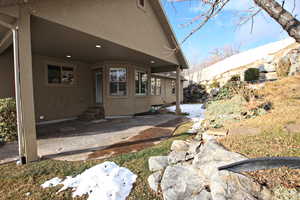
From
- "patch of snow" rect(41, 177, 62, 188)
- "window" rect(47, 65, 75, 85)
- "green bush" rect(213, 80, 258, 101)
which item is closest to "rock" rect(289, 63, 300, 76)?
"green bush" rect(213, 80, 258, 101)

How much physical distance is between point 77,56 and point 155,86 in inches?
293

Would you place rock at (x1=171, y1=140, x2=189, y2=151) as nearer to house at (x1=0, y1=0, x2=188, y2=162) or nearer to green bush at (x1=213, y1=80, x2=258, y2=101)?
house at (x1=0, y1=0, x2=188, y2=162)

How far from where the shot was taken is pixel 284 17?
7.79 ft

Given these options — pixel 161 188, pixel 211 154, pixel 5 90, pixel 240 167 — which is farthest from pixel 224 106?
pixel 5 90

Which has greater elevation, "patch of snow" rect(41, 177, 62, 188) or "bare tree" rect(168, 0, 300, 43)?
"bare tree" rect(168, 0, 300, 43)

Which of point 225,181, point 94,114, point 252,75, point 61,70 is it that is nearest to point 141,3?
point 61,70

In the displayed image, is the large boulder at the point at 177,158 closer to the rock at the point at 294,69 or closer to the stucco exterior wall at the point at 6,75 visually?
the stucco exterior wall at the point at 6,75

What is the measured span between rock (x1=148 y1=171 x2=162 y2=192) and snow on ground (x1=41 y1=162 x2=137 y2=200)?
30 cm

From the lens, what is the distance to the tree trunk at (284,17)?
228 cm

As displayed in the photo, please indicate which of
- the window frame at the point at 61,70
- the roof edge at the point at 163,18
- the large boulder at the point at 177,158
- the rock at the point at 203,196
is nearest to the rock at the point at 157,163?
the large boulder at the point at 177,158

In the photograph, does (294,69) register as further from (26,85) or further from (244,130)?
(26,85)

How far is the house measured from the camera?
310 centimetres

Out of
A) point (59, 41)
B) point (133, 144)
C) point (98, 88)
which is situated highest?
point (59, 41)

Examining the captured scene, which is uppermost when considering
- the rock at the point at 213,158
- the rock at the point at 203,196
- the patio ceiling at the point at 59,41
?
the patio ceiling at the point at 59,41
